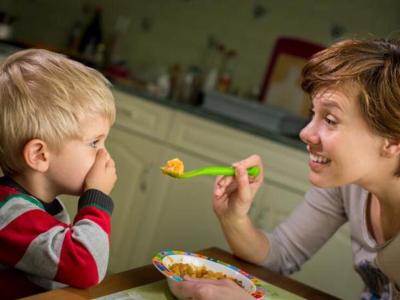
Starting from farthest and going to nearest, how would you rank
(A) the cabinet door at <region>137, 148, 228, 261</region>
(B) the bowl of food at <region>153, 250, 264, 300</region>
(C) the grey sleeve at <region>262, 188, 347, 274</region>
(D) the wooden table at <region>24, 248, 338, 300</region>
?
(A) the cabinet door at <region>137, 148, 228, 261</region> → (C) the grey sleeve at <region>262, 188, 347, 274</region> → (B) the bowl of food at <region>153, 250, 264, 300</region> → (D) the wooden table at <region>24, 248, 338, 300</region>

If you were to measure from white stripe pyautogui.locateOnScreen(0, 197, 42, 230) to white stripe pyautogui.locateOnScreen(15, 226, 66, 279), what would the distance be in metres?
0.05

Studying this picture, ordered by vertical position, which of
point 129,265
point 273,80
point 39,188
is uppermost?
point 273,80

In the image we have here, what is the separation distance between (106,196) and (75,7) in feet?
8.84

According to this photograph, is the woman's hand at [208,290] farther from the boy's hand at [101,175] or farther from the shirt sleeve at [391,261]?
the shirt sleeve at [391,261]

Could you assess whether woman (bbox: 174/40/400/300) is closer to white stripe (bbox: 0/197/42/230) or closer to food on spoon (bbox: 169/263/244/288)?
food on spoon (bbox: 169/263/244/288)

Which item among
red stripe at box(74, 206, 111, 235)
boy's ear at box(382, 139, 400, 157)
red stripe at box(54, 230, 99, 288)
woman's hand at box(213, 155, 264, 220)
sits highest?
boy's ear at box(382, 139, 400, 157)

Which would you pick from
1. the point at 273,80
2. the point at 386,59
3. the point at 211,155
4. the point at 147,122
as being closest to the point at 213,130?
the point at 211,155

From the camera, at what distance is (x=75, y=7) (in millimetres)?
3570

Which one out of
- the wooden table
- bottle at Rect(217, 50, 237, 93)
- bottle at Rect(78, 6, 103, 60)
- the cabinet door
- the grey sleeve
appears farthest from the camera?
bottle at Rect(78, 6, 103, 60)

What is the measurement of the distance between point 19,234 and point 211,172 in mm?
389

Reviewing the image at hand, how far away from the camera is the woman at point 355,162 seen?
1.22 meters

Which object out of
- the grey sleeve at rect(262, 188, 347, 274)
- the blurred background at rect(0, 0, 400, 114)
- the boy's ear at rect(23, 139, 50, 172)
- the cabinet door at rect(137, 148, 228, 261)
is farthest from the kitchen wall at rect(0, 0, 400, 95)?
the boy's ear at rect(23, 139, 50, 172)

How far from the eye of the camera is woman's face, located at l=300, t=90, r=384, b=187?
4.04ft

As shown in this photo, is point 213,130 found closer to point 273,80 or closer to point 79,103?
point 273,80
